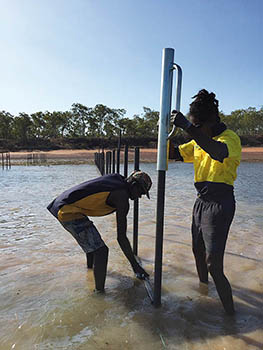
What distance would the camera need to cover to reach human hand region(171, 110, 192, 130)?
232 centimetres

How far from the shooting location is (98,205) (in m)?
2.99

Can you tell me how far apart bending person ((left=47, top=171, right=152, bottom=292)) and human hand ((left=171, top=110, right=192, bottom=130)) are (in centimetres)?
83

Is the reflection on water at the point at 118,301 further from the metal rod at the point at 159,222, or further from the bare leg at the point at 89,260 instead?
the metal rod at the point at 159,222

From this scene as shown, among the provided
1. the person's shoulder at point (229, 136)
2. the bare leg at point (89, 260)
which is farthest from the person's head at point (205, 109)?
the bare leg at point (89, 260)

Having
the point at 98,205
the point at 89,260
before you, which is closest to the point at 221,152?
the point at 98,205

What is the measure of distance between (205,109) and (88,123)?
7378 centimetres

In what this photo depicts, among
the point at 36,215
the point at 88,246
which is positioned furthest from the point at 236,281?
the point at 36,215

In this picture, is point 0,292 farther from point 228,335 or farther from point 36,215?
point 36,215

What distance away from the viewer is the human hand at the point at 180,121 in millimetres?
2318

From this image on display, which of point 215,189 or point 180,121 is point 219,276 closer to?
point 215,189

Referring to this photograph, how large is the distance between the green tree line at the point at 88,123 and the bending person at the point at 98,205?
59.7 m

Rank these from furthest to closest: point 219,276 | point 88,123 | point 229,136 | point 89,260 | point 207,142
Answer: point 88,123
point 89,260
point 219,276
point 229,136
point 207,142

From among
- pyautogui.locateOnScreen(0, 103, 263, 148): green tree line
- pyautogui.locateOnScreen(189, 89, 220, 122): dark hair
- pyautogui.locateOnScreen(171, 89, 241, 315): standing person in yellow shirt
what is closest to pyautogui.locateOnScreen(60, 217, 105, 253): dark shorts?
pyautogui.locateOnScreen(171, 89, 241, 315): standing person in yellow shirt

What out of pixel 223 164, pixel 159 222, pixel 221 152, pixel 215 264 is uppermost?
pixel 221 152
